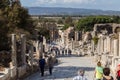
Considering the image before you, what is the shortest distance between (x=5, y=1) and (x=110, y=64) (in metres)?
14.7

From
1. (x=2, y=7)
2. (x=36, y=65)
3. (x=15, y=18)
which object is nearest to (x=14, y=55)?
(x=36, y=65)

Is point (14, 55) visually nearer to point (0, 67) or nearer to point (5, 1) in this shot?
point (0, 67)

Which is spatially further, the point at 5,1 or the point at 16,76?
the point at 5,1

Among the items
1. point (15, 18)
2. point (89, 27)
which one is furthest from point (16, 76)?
point (89, 27)

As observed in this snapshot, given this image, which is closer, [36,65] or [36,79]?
[36,79]

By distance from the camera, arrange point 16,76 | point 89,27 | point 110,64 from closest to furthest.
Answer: point 16,76 < point 110,64 < point 89,27

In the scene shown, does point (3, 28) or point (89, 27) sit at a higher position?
point (3, 28)

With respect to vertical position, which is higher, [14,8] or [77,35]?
[14,8]

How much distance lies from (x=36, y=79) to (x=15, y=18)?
20.3 m

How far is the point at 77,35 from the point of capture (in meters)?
95.5

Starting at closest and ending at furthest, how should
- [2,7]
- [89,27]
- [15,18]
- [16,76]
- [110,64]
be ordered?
[16,76], [110,64], [2,7], [15,18], [89,27]

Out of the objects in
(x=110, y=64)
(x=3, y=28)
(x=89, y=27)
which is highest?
(x=3, y=28)

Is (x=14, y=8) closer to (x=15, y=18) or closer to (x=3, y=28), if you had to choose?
(x=15, y=18)

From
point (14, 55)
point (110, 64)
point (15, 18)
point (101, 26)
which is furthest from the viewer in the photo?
point (101, 26)
